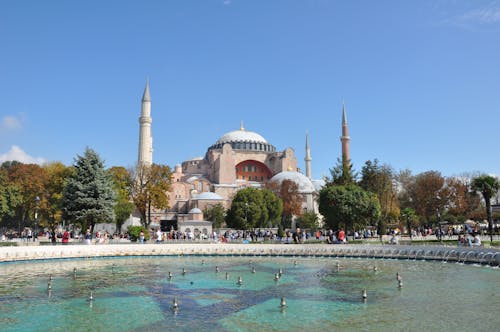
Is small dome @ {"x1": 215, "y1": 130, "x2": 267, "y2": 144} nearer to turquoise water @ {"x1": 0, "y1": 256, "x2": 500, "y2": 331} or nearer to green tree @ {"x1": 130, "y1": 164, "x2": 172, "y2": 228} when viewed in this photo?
green tree @ {"x1": 130, "y1": 164, "x2": 172, "y2": 228}

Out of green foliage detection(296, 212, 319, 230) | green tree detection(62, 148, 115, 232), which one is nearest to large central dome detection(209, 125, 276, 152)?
green foliage detection(296, 212, 319, 230)

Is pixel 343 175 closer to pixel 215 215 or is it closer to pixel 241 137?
pixel 215 215

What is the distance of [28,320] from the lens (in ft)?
23.9

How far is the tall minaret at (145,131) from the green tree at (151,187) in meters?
11.6

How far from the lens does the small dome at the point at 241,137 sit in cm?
6153

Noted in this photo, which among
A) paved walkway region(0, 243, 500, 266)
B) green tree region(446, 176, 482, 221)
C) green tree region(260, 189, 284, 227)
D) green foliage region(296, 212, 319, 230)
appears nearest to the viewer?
paved walkway region(0, 243, 500, 266)

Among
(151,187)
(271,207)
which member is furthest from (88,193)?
(271,207)

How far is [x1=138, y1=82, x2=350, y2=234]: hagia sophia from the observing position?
→ 44.4 metres

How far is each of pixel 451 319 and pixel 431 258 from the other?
31.9 ft

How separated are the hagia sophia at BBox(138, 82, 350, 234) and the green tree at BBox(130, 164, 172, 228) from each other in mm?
6048

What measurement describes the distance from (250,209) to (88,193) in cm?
1341

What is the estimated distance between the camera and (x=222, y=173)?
53344 millimetres

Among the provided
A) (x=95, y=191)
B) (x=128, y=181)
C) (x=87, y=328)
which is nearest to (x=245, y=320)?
(x=87, y=328)

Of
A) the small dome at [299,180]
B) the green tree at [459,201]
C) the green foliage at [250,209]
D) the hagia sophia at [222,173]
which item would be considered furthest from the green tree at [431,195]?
the small dome at [299,180]
